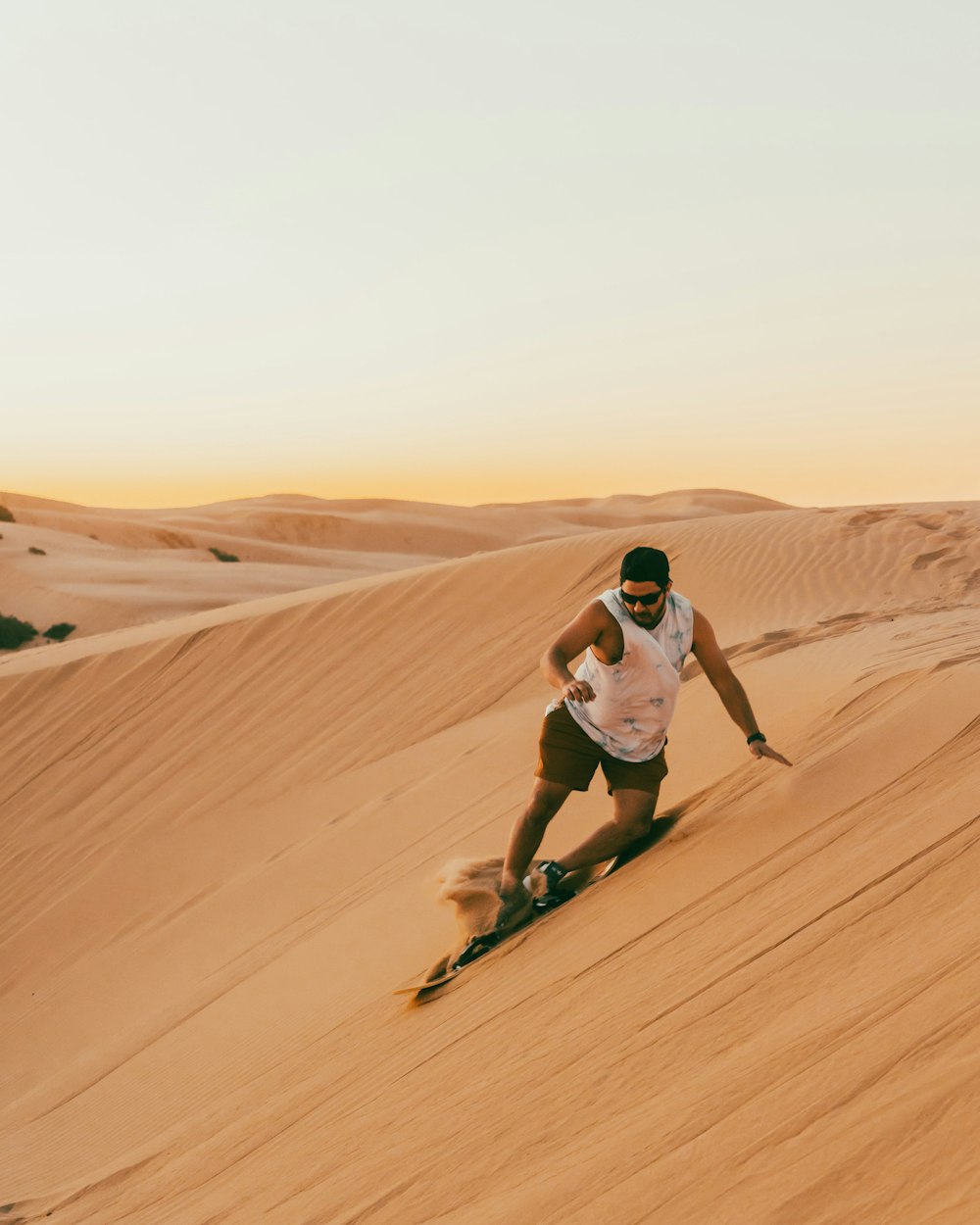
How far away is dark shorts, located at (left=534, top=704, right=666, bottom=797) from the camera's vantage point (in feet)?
13.7

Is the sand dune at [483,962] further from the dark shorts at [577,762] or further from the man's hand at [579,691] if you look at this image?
the man's hand at [579,691]

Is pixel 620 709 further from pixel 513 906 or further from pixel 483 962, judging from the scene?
pixel 483 962

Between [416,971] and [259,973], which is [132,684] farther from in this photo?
[416,971]

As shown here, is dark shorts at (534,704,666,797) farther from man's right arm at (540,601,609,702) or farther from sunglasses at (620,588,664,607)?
sunglasses at (620,588,664,607)

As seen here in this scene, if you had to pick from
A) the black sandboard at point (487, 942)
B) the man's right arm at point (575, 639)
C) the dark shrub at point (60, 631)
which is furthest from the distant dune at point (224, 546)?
the man's right arm at point (575, 639)

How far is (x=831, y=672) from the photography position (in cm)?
601

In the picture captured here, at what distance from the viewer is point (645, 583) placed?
377 cm

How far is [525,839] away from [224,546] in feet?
131

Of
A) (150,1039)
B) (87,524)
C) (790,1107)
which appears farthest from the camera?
(87,524)

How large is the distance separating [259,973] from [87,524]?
46505 millimetres

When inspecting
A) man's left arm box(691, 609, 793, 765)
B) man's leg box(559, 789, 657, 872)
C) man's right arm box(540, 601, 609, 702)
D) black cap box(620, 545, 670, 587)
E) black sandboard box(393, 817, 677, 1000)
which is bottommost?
black sandboard box(393, 817, 677, 1000)

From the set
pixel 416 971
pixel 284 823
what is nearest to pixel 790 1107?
pixel 416 971

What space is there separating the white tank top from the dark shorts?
0.10 ft

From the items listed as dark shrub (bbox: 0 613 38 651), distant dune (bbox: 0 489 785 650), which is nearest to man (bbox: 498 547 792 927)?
dark shrub (bbox: 0 613 38 651)
